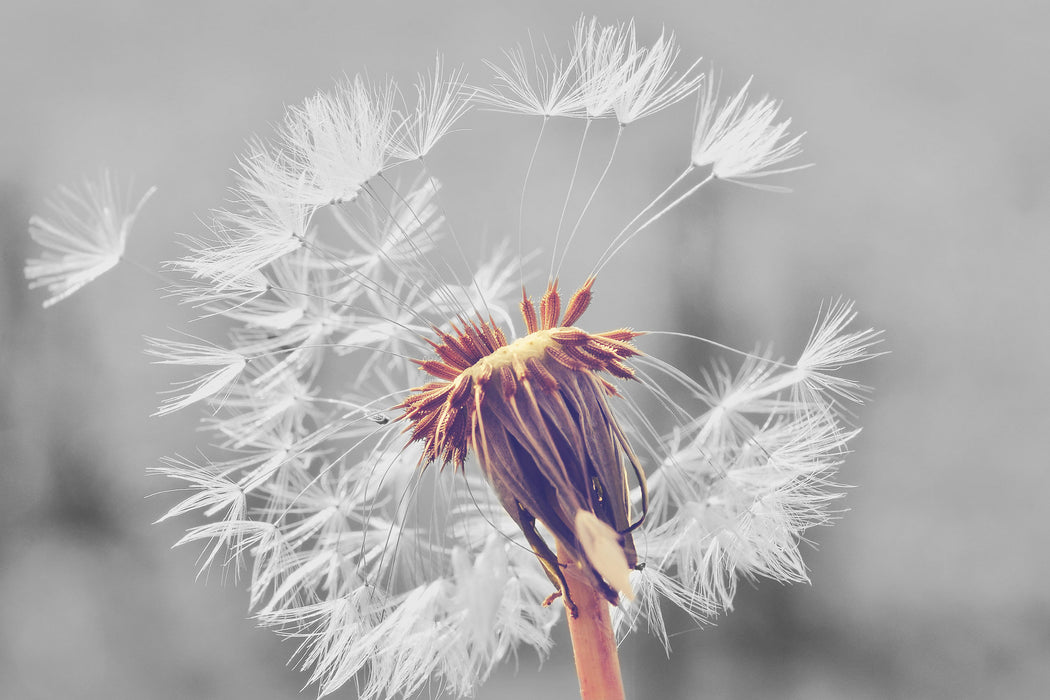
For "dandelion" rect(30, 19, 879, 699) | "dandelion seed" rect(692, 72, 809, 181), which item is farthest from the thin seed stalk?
"dandelion seed" rect(692, 72, 809, 181)

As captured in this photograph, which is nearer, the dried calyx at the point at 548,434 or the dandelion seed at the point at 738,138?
the dried calyx at the point at 548,434

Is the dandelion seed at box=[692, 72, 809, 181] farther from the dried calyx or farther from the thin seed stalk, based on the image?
the thin seed stalk

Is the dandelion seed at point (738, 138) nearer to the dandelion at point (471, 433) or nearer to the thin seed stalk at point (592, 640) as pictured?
the dandelion at point (471, 433)

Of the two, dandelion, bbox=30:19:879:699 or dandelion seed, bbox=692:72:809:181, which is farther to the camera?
dandelion seed, bbox=692:72:809:181

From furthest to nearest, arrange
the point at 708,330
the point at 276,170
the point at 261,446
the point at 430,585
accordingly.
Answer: the point at 708,330
the point at 261,446
the point at 430,585
the point at 276,170

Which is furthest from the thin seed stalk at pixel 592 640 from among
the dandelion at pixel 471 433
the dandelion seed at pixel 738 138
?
the dandelion seed at pixel 738 138

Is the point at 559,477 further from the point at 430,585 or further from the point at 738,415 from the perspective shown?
the point at 738,415

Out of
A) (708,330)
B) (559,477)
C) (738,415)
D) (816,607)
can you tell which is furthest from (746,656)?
(559,477)

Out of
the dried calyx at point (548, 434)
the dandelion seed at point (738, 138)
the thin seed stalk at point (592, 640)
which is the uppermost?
the dandelion seed at point (738, 138)
